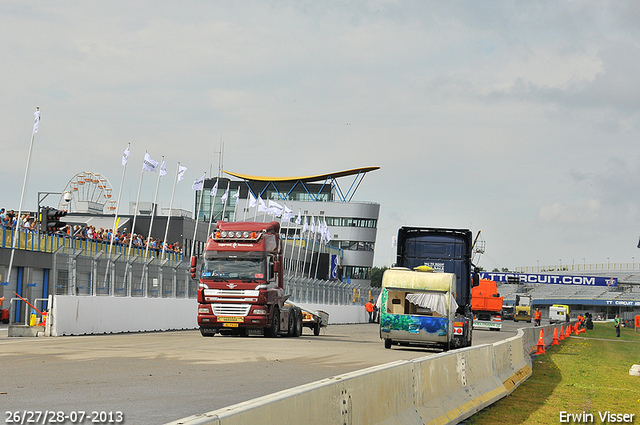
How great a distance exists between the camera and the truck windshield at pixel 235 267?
28.2 m

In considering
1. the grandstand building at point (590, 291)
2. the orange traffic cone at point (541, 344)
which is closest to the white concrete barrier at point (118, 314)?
the orange traffic cone at point (541, 344)

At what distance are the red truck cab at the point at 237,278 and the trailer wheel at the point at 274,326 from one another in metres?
0.34

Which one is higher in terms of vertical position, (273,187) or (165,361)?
(273,187)

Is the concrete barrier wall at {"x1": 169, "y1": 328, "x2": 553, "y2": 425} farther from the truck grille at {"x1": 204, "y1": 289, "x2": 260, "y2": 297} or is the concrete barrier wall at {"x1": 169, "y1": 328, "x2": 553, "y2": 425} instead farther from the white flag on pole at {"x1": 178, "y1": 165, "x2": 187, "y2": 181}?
the white flag on pole at {"x1": 178, "y1": 165, "x2": 187, "y2": 181}

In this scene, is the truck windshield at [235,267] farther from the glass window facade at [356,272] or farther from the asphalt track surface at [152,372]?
the glass window facade at [356,272]

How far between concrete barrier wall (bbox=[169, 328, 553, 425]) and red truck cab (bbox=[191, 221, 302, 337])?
43.4 ft

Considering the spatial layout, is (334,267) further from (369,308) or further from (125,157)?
(125,157)

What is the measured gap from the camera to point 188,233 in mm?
80500

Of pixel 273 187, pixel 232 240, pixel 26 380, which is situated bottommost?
pixel 26 380

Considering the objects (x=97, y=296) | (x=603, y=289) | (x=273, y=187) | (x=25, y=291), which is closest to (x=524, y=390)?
(x=97, y=296)

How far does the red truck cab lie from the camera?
28.2 metres

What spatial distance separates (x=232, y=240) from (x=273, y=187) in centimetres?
9694

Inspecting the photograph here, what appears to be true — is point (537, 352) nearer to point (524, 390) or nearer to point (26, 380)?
point (524, 390)

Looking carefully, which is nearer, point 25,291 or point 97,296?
point 97,296
